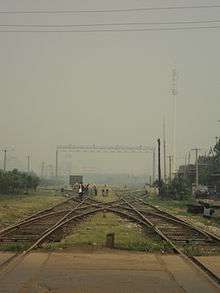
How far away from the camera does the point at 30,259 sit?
1312cm

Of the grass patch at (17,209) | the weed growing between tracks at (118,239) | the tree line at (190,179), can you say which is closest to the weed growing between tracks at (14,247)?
the weed growing between tracks at (118,239)

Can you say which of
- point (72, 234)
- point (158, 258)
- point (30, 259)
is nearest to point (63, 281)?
point (30, 259)

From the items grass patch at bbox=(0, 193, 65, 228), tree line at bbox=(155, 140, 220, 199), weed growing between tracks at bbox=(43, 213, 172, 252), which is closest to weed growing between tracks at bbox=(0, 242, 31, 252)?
weed growing between tracks at bbox=(43, 213, 172, 252)

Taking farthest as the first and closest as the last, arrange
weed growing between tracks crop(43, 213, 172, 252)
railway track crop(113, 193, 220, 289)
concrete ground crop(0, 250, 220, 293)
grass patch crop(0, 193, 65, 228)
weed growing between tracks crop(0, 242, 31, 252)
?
1. grass patch crop(0, 193, 65, 228)
2. weed growing between tracks crop(43, 213, 172, 252)
3. weed growing between tracks crop(0, 242, 31, 252)
4. railway track crop(113, 193, 220, 289)
5. concrete ground crop(0, 250, 220, 293)

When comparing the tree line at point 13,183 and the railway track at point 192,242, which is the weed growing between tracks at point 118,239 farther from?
the tree line at point 13,183

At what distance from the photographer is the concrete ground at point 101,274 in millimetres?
9750

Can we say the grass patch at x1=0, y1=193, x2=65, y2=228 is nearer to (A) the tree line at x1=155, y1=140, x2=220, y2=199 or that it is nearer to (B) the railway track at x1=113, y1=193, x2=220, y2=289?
(B) the railway track at x1=113, y1=193, x2=220, y2=289

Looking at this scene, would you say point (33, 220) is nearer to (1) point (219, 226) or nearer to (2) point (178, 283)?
(1) point (219, 226)

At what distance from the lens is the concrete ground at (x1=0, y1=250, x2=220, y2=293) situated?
9750 millimetres

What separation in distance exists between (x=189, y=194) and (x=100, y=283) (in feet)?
191

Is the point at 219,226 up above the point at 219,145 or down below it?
below

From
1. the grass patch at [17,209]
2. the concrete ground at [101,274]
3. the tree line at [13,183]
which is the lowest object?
the concrete ground at [101,274]

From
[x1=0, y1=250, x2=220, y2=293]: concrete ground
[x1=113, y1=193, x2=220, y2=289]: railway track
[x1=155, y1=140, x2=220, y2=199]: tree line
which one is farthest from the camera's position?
[x1=155, y1=140, x2=220, y2=199]: tree line

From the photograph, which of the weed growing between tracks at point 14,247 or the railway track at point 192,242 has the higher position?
the weed growing between tracks at point 14,247
